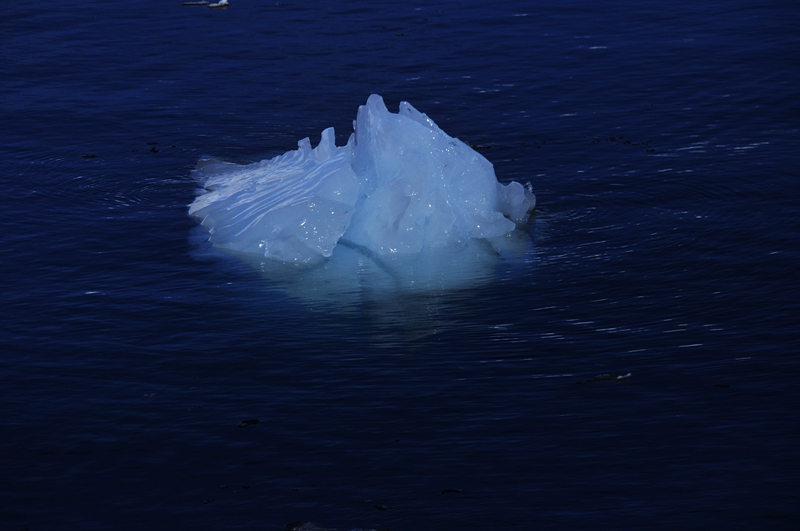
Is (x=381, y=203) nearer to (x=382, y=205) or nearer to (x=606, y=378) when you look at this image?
(x=382, y=205)

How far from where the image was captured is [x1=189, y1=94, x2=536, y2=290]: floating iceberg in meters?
19.0

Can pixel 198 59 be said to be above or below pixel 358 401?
above

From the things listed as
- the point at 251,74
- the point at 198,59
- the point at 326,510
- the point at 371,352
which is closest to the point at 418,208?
the point at 371,352

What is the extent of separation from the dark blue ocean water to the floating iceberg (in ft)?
2.50

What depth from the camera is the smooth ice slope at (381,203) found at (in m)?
19.0

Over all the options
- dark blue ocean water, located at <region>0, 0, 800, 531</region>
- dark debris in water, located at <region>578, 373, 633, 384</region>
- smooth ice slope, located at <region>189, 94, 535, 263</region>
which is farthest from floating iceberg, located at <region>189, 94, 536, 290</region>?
dark debris in water, located at <region>578, 373, 633, 384</region>

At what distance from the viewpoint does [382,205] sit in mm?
19156

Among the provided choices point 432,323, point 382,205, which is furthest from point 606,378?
point 382,205

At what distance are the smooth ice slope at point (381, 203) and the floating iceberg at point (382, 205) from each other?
0.7 inches

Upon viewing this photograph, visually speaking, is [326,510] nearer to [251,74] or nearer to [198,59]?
[251,74]

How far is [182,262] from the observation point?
19016 millimetres

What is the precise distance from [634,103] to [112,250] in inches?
515

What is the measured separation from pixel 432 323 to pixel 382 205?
3.36 m

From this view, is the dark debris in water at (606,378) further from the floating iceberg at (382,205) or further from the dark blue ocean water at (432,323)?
the floating iceberg at (382,205)
